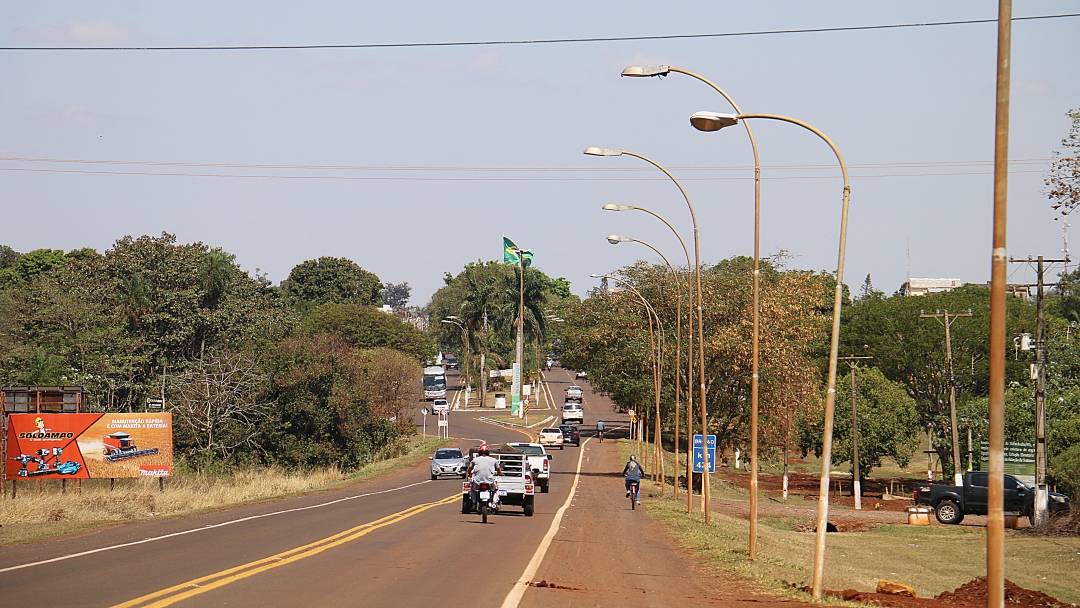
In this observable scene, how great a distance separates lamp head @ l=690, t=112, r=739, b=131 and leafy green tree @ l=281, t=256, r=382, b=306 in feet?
415

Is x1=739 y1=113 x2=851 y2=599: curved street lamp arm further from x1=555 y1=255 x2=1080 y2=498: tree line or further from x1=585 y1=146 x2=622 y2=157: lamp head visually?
x1=555 y1=255 x2=1080 y2=498: tree line

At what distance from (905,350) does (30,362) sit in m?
56.5

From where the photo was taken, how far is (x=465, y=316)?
114875mm

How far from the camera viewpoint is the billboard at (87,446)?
31078 mm

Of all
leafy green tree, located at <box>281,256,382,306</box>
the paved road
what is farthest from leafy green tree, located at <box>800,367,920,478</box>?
leafy green tree, located at <box>281,256,382,306</box>

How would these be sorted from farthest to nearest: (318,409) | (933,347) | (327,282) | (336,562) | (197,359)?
(327,282) → (933,347) → (197,359) → (318,409) → (336,562)

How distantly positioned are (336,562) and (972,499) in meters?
32.5

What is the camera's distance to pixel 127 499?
2964 centimetres

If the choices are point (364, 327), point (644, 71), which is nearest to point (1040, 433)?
point (644, 71)

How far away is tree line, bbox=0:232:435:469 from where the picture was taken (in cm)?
5244

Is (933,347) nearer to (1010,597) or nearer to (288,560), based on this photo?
(1010,597)

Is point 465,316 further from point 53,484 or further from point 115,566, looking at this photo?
point 115,566

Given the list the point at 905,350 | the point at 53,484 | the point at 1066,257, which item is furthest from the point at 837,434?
the point at 53,484

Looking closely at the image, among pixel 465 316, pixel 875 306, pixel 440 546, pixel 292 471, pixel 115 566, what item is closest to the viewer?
pixel 115 566
